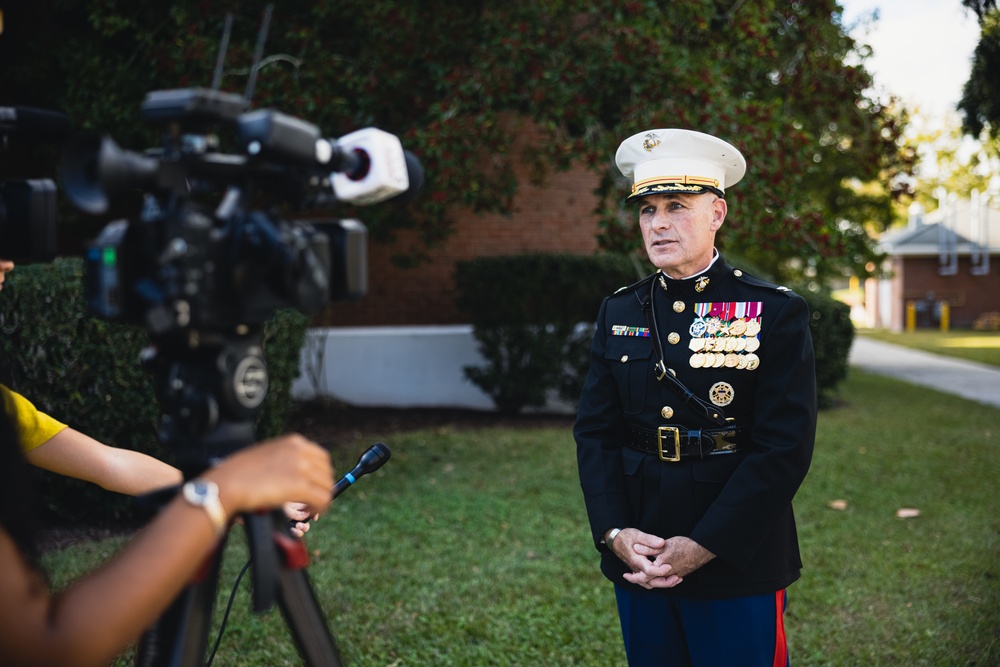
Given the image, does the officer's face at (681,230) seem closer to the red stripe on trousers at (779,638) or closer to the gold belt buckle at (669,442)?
the gold belt buckle at (669,442)

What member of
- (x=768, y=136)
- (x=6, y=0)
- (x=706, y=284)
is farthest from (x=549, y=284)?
(x=706, y=284)

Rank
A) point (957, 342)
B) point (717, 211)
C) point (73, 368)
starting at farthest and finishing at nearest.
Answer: point (957, 342)
point (73, 368)
point (717, 211)

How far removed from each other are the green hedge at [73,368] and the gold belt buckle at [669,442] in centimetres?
346

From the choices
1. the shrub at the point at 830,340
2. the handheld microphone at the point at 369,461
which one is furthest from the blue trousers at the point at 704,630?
the shrub at the point at 830,340

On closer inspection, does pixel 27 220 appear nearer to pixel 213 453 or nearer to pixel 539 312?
pixel 213 453

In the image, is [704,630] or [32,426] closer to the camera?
[32,426]

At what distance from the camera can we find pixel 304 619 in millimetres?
1281

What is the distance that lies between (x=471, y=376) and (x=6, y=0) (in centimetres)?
525

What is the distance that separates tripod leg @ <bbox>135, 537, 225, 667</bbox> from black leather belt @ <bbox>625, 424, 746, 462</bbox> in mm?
1369

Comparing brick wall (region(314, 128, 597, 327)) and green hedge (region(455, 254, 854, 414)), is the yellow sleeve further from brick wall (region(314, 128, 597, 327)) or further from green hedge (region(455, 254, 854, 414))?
brick wall (region(314, 128, 597, 327))

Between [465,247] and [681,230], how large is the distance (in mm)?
7861

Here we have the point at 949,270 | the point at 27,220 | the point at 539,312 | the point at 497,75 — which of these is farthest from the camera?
the point at 949,270

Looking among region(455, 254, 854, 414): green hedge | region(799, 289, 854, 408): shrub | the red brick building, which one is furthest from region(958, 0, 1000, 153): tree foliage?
the red brick building

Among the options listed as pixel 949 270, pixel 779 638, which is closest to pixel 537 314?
pixel 779 638
